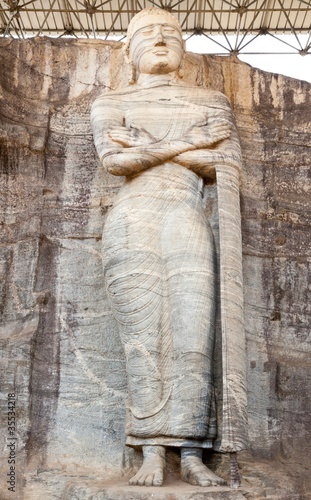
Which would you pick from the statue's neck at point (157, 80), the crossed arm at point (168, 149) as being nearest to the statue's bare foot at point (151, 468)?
the crossed arm at point (168, 149)

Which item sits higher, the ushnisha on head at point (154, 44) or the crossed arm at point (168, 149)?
the ushnisha on head at point (154, 44)

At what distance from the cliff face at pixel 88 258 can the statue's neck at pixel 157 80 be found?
26.0 inches

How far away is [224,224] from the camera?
6.79 metres

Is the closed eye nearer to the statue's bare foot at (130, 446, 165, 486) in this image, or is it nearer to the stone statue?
the stone statue

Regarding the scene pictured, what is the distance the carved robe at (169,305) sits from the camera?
6227 millimetres

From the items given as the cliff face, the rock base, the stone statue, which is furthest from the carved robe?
the cliff face

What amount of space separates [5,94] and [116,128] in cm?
164

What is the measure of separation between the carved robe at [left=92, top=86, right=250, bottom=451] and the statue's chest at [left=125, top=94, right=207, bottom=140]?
5 cm

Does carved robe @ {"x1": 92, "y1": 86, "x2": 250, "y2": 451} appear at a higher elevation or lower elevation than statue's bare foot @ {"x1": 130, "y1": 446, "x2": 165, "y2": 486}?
higher

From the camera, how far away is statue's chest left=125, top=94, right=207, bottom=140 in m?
7.39

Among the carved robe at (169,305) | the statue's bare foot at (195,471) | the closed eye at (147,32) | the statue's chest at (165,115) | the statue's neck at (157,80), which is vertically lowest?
the statue's bare foot at (195,471)

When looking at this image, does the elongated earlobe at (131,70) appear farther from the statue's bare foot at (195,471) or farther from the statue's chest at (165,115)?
the statue's bare foot at (195,471)

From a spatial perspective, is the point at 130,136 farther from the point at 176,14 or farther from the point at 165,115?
the point at 176,14

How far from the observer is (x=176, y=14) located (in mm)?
14625
